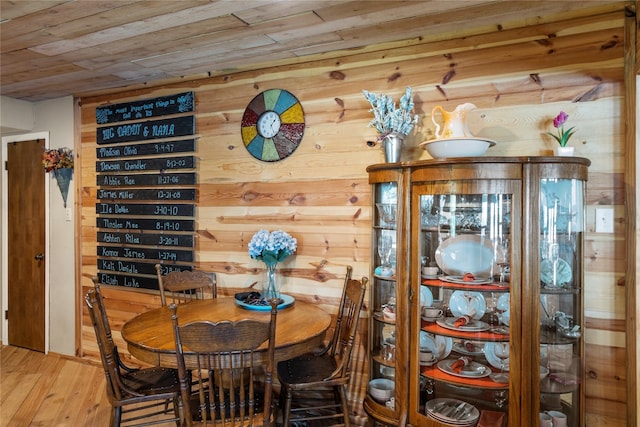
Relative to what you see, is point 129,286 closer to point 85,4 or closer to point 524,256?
point 85,4

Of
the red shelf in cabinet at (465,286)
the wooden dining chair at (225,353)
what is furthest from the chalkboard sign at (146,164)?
the red shelf in cabinet at (465,286)

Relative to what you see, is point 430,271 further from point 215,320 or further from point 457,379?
point 215,320

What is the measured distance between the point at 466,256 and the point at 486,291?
0.19m

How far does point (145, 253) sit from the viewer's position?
3518 mm

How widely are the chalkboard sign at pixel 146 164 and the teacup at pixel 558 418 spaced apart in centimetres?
277

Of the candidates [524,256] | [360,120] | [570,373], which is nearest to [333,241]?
[360,120]

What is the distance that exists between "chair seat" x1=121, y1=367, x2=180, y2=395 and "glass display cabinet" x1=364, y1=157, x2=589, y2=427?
1137 millimetres

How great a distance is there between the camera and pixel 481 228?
6.82 feet

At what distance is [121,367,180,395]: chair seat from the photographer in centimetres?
218

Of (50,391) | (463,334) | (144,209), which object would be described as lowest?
(50,391)

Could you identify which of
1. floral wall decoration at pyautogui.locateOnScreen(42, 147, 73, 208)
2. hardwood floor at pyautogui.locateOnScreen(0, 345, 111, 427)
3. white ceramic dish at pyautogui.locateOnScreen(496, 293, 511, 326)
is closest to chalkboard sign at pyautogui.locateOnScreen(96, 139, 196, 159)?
floral wall decoration at pyautogui.locateOnScreen(42, 147, 73, 208)

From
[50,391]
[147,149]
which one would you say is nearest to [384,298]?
[147,149]

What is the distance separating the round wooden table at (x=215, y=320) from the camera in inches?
77.1

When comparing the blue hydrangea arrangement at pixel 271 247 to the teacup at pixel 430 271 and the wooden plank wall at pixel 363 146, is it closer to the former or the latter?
the wooden plank wall at pixel 363 146
